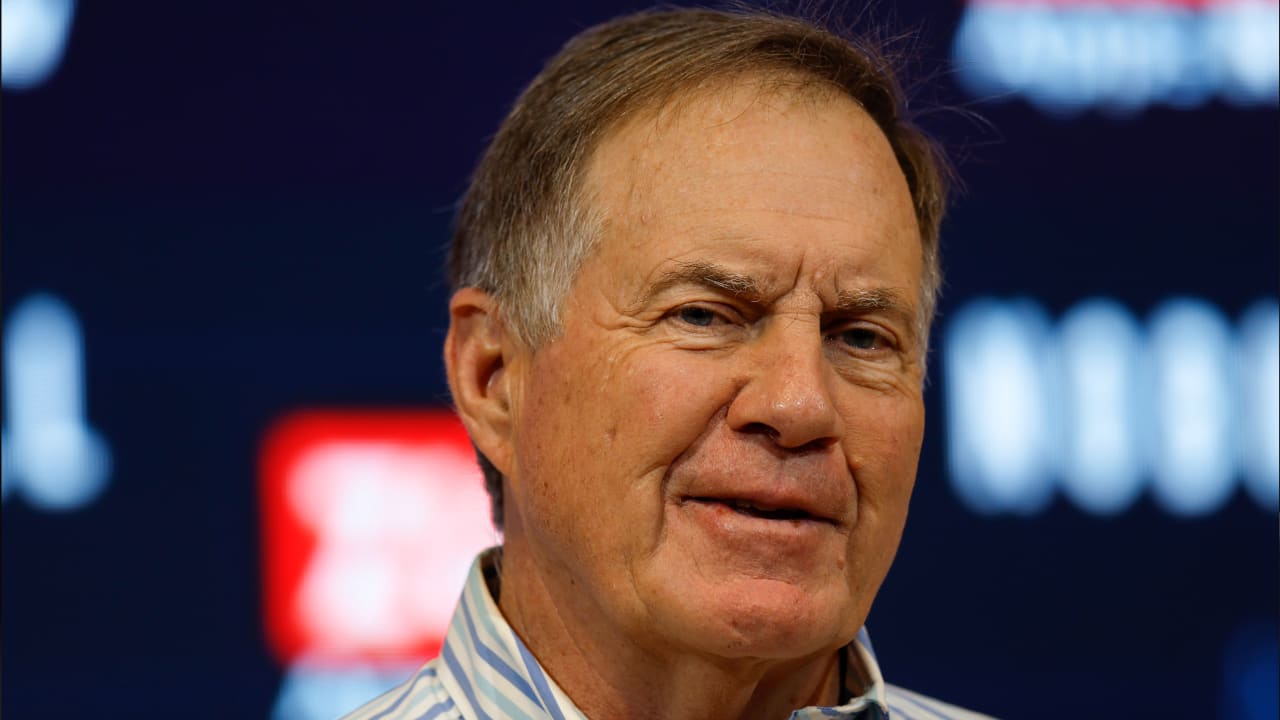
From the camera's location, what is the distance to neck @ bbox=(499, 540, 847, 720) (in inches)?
65.7

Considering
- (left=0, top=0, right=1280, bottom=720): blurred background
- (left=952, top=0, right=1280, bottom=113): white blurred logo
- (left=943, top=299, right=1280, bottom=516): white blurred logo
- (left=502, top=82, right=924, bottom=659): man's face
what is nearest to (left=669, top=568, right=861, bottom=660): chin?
(left=502, top=82, right=924, bottom=659): man's face

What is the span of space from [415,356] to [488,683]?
4.35ft

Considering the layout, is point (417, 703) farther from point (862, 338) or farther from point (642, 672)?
point (862, 338)

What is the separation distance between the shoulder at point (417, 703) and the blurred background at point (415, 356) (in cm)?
101

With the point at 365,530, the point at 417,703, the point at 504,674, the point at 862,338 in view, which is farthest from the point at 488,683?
the point at 365,530

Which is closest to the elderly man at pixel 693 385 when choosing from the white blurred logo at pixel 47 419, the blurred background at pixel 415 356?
the blurred background at pixel 415 356

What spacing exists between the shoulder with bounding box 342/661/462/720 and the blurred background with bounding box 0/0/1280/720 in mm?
1009

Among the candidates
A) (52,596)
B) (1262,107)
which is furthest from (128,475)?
(1262,107)

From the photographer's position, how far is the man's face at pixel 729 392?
1.59 m

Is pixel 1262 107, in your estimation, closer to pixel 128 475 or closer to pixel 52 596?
pixel 128 475

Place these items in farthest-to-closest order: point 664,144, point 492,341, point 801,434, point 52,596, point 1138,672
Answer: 1. point 1138,672
2. point 52,596
3. point 492,341
4. point 664,144
5. point 801,434

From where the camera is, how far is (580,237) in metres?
1.74

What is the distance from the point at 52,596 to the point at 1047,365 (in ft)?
6.98

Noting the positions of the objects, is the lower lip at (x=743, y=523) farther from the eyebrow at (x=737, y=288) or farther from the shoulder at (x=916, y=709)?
the shoulder at (x=916, y=709)
